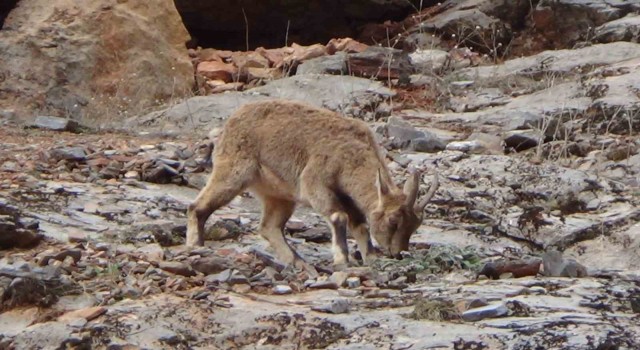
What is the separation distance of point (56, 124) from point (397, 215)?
195 inches

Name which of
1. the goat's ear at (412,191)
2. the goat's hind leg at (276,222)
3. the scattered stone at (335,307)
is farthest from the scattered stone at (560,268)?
the goat's hind leg at (276,222)

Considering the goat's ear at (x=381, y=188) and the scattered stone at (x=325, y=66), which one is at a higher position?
the goat's ear at (x=381, y=188)

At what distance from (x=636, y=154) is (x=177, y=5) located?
7.33 m

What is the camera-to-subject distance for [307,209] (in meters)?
11.8

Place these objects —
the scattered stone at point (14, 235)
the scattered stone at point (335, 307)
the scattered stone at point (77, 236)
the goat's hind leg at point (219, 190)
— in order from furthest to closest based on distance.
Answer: the goat's hind leg at point (219, 190) → the scattered stone at point (77, 236) → the scattered stone at point (14, 235) → the scattered stone at point (335, 307)

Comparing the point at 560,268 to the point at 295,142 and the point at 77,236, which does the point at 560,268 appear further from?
the point at 77,236

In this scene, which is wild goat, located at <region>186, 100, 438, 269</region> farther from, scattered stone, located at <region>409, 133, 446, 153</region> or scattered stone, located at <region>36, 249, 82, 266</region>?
scattered stone, located at <region>409, 133, 446, 153</region>

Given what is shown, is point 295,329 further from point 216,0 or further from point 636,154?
point 216,0

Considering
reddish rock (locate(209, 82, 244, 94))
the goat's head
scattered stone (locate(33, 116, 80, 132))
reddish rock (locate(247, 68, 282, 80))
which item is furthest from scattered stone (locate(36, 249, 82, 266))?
reddish rock (locate(247, 68, 282, 80))

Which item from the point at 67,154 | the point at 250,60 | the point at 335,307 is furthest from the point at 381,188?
the point at 250,60

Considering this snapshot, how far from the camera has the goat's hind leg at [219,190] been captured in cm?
1016

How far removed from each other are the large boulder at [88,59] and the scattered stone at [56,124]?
1.11 metres

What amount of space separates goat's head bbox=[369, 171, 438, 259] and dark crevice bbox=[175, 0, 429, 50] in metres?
8.49

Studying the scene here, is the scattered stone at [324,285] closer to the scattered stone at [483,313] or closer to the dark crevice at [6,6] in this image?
the scattered stone at [483,313]
